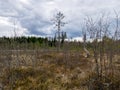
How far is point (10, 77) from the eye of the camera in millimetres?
13727

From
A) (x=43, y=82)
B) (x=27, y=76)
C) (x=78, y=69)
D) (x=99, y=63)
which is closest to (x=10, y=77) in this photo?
(x=27, y=76)

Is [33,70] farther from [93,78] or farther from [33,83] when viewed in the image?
[93,78]

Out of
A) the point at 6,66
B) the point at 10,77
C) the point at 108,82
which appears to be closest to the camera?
the point at 108,82

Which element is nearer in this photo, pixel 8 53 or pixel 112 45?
pixel 112 45

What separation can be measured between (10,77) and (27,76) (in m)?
0.80

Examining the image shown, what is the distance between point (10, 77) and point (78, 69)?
336 centimetres

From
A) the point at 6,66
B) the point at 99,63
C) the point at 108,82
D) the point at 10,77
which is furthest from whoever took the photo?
the point at 6,66

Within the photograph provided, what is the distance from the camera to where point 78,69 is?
1452 centimetres

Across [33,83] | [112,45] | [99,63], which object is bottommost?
[33,83]

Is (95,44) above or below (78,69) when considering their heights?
above

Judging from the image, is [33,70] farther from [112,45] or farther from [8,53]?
[112,45]

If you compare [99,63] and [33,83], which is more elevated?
[99,63]

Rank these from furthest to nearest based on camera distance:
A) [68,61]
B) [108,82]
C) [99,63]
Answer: [68,61], [99,63], [108,82]

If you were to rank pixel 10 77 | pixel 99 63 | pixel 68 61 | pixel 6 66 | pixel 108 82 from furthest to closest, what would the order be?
pixel 68 61 → pixel 6 66 → pixel 10 77 → pixel 99 63 → pixel 108 82
